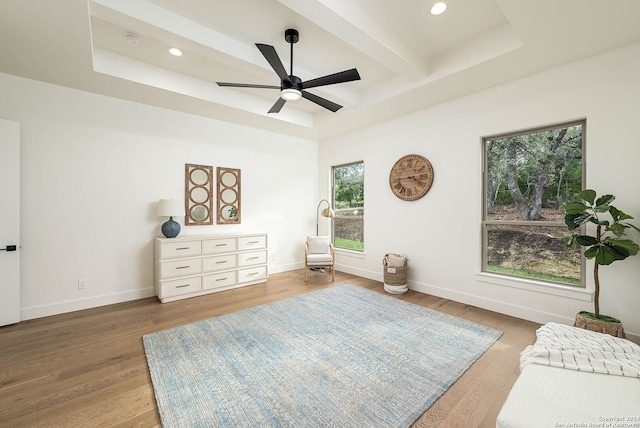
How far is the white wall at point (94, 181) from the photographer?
10.2ft

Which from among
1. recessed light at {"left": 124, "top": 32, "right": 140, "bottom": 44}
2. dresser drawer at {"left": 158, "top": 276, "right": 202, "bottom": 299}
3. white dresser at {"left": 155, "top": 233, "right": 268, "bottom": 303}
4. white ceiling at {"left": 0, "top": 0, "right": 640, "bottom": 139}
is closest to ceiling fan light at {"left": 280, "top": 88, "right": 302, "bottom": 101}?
white ceiling at {"left": 0, "top": 0, "right": 640, "bottom": 139}

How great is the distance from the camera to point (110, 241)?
141 inches

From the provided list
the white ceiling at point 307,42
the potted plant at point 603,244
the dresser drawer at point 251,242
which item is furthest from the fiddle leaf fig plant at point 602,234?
the dresser drawer at point 251,242

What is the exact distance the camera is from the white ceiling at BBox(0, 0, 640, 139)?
216 cm

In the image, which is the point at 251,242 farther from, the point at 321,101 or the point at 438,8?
the point at 438,8

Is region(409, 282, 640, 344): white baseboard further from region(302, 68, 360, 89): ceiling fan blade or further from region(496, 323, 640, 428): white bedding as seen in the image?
region(302, 68, 360, 89): ceiling fan blade

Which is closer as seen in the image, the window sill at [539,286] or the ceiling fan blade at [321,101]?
the window sill at [539,286]

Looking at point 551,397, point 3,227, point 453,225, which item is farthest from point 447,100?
point 3,227

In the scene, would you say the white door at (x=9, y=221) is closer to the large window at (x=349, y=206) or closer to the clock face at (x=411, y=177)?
the large window at (x=349, y=206)

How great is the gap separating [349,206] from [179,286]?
3258 mm

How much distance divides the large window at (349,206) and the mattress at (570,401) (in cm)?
371

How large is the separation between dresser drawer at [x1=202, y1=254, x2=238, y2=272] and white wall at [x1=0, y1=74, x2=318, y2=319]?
585 millimetres

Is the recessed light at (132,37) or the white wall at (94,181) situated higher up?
the recessed light at (132,37)

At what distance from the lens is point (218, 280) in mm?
4055
